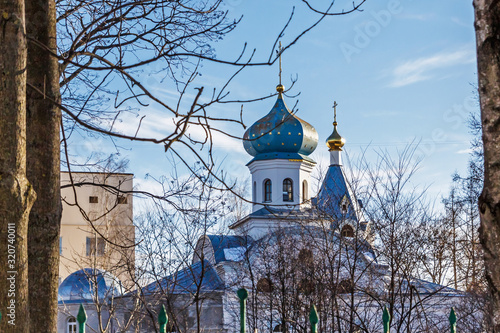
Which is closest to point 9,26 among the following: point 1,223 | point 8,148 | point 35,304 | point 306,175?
point 8,148

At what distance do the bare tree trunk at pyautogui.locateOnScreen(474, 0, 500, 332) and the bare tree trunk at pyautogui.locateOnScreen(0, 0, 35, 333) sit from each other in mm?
1908

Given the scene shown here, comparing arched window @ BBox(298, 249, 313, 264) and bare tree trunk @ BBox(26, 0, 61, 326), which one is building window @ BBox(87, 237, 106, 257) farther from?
bare tree trunk @ BBox(26, 0, 61, 326)

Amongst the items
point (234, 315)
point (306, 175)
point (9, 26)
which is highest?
point (306, 175)

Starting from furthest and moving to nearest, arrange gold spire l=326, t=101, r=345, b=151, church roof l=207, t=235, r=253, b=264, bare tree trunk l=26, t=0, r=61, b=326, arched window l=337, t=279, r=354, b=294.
Result: gold spire l=326, t=101, r=345, b=151 → church roof l=207, t=235, r=253, b=264 → arched window l=337, t=279, r=354, b=294 → bare tree trunk l=26, t=0, r=61, b=326

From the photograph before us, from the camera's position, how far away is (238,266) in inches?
1035

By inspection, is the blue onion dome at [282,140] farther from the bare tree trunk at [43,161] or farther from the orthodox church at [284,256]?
the bare tree trunk at [43,161]

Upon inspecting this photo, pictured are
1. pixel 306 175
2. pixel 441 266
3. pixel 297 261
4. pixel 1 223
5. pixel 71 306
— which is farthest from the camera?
pixel 306 175

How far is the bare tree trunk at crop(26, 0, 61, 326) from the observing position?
12.2 ft

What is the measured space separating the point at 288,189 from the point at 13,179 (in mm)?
30173

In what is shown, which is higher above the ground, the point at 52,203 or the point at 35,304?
the point at 52,203

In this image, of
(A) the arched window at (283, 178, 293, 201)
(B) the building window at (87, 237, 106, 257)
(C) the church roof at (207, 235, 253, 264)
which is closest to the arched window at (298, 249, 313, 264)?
(B) the building window at (87, 237, 106, 257)

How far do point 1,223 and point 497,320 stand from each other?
6.60 feet

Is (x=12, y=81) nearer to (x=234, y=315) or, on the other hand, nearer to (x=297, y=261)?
(x=297, y=261)

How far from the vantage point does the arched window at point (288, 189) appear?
3284cm
